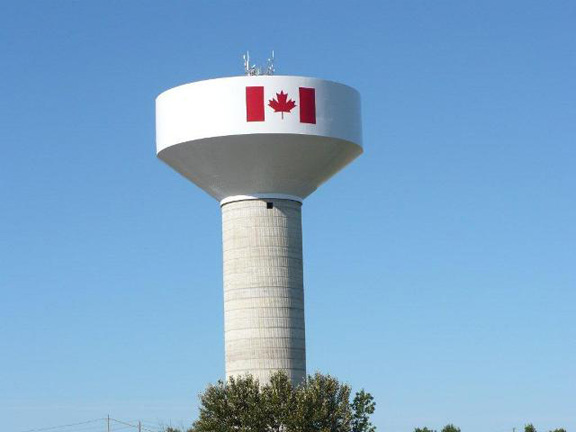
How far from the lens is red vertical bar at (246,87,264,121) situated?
52125 millimetres

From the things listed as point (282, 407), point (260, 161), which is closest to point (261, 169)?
point (260, 161)

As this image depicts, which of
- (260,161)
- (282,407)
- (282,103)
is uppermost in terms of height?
(282,103)

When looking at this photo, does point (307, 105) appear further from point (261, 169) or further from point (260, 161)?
point (261, 169)

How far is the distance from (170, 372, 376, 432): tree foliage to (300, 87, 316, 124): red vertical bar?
441 inches

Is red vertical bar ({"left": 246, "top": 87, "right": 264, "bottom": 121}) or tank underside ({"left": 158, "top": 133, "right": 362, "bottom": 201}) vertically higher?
red vertical bar ({"left": 246, "top": 87, "right": 264, "bottom": 121})

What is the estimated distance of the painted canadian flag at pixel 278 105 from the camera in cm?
5222

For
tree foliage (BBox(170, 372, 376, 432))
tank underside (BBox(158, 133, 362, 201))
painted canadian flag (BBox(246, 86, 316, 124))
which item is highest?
painted canadian flag (BBox(246, 86, 316, 124))

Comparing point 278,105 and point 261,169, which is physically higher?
point 278,105

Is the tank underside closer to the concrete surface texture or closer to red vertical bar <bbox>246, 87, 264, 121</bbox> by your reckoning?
red vertical bar <bbox>246, 87, 264, 121</bbox>

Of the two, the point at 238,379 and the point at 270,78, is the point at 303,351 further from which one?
the point at 270,78

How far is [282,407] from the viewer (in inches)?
2002

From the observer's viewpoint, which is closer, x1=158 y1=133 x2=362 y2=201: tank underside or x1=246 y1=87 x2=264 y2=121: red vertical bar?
x1=246 y1=87 x2=264 y2=121: red vertical bar

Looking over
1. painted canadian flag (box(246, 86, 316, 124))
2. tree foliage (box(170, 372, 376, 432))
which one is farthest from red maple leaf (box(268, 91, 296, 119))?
tree foliage (box(170, 372, 376, 432))

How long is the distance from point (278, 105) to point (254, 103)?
1.05 m
